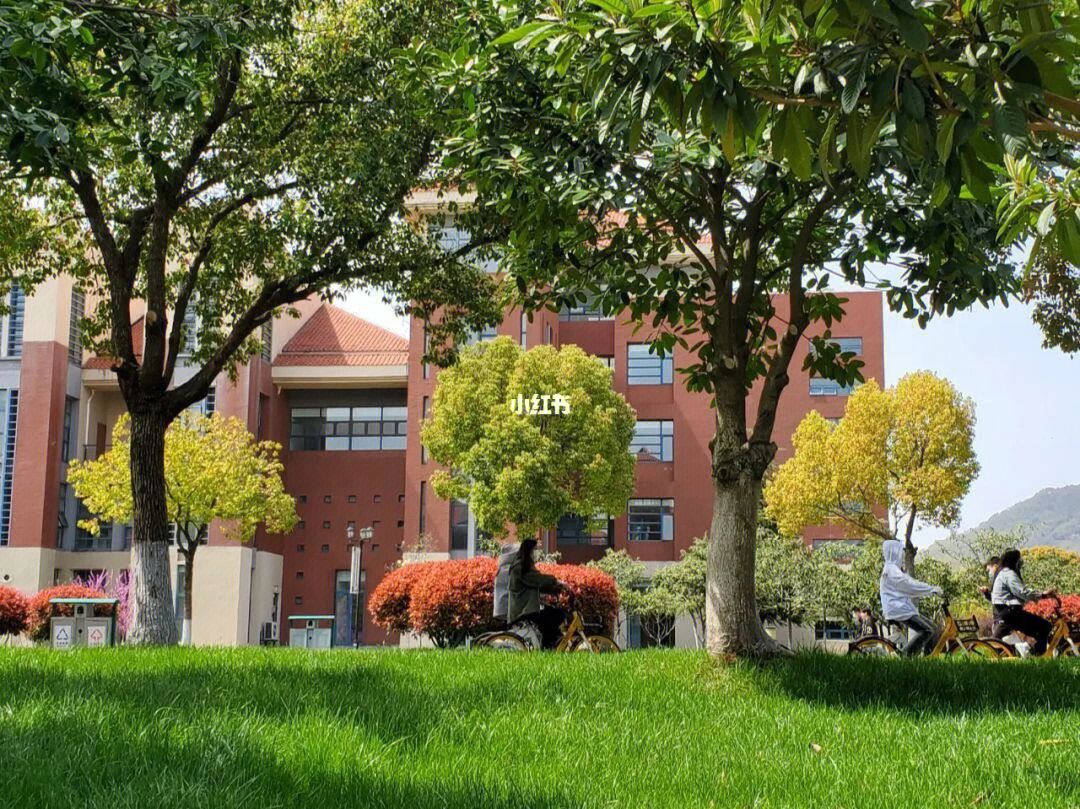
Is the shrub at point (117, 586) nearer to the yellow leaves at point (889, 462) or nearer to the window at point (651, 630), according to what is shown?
the window at point (651, 630)

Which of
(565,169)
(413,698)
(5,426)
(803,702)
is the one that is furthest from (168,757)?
(5,426)

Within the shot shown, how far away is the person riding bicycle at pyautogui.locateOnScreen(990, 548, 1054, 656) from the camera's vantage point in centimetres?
1526

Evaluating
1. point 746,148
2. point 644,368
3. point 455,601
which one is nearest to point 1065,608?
point 455,601

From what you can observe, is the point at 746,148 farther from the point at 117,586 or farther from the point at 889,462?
the point at 117,586

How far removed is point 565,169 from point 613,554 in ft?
112

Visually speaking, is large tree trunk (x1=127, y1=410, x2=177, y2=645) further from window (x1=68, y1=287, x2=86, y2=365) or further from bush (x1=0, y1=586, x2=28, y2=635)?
window (x1=68, y1=287, x2=86, y2=365)

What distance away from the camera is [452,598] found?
63.7ft

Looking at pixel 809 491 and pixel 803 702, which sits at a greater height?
pixel 809 491

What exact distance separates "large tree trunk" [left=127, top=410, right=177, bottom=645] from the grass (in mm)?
5343

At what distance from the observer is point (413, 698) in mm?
8227

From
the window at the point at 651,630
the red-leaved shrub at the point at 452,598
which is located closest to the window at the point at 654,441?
the window at the point at 651,630

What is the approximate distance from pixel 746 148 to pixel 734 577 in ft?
22.8

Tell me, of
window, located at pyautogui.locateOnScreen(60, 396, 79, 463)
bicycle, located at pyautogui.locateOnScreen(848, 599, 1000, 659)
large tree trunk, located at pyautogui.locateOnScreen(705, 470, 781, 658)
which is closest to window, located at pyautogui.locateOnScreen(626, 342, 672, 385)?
window, located at pyautogui.locateOnScreen(60, 396, 79, 463)

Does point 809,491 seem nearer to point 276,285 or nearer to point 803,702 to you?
point 276,285
